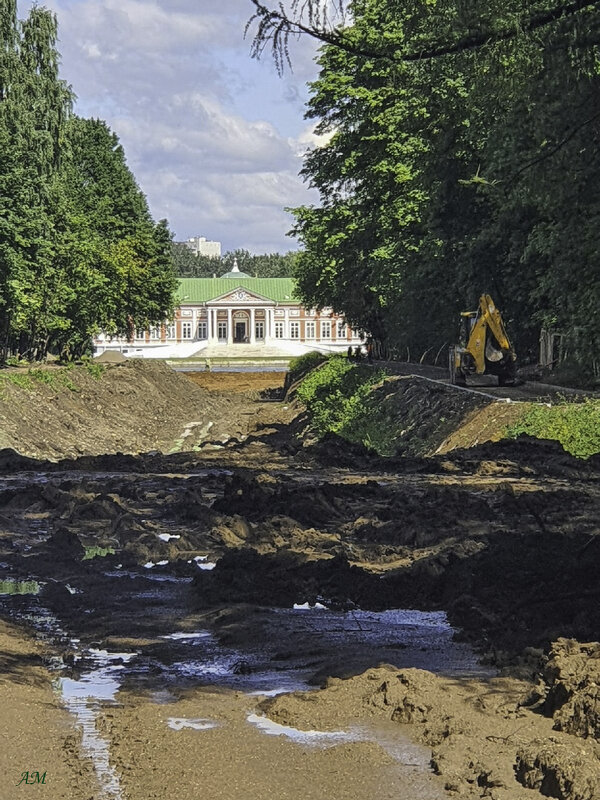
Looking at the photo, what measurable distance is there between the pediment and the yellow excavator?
11706 centimetres

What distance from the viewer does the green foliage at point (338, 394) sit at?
41375 mm

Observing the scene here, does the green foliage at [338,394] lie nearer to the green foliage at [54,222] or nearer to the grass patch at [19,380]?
the grass patch at [19,380]

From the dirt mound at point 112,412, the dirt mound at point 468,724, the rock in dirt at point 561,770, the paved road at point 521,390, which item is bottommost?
the dirt mound at point 112,412

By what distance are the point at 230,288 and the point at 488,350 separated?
12305 cm

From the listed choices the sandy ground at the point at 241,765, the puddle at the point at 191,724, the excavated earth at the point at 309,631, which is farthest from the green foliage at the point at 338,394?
the sandy ground at the point at 241,765

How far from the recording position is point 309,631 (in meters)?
10.7

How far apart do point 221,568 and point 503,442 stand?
12514 mm

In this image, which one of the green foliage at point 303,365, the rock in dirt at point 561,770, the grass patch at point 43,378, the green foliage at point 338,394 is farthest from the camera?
the green foliage at point 303,365

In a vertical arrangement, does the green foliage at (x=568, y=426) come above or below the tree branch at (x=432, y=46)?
below

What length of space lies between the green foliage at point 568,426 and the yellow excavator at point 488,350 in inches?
359

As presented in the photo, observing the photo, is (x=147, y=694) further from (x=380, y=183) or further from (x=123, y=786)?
(x=380, y=183)

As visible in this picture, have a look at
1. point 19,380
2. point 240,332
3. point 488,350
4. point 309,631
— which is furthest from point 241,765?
point 240,332

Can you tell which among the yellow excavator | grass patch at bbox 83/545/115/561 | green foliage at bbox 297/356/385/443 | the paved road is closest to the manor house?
green foliage at bbox 297/356/385/443

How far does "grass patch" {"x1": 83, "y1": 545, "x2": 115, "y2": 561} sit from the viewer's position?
49.0 feet
